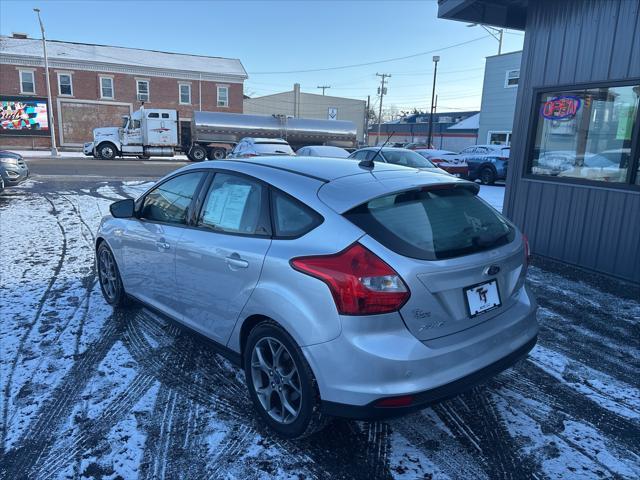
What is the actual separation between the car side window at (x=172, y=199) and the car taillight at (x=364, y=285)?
65.4 inches

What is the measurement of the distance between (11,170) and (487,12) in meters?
12.1

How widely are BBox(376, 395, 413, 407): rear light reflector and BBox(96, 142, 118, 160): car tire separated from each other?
29.3m

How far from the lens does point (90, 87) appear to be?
1485 inches

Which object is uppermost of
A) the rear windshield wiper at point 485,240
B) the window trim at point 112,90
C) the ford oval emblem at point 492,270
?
→ the window trim at point 112,90

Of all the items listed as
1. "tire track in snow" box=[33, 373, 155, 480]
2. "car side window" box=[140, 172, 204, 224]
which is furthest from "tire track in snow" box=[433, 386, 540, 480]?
"car side window" box=[140, 172, 204, 224]

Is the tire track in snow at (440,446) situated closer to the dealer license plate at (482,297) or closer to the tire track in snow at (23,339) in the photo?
the dealer license plate at (482,297)

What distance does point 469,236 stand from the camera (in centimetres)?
268

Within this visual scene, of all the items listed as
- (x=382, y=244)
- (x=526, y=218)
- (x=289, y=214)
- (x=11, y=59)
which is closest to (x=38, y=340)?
(x=289, y=214)

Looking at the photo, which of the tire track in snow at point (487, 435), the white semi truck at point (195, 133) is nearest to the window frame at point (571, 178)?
the tire track in snow at point (487, 435)

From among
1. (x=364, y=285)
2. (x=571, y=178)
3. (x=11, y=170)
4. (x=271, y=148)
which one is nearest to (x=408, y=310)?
(x=364, y=285)

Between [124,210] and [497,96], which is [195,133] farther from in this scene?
[124,210]

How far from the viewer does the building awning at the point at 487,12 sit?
7668mm

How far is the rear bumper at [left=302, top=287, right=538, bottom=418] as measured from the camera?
2.25 metres

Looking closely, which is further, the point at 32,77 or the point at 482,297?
the point at 32,77
